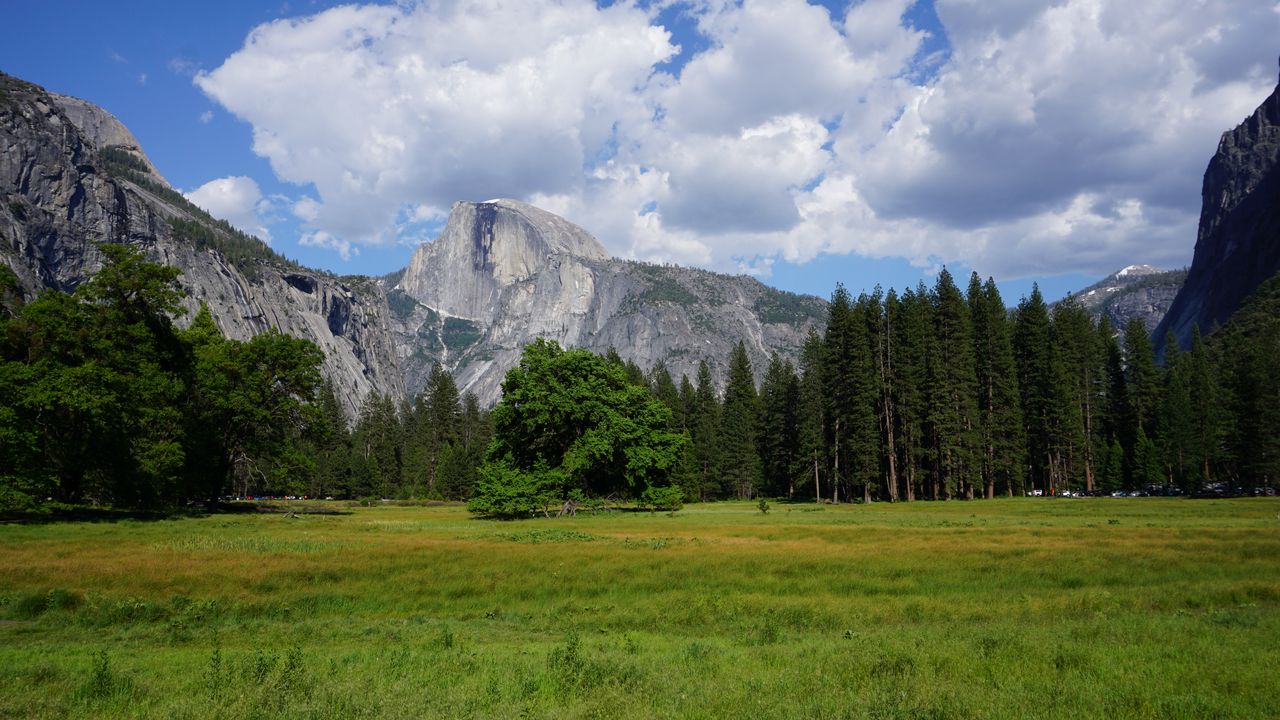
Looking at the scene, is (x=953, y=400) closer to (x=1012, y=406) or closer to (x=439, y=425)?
(x=1012, y=406)

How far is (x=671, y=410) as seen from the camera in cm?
7050

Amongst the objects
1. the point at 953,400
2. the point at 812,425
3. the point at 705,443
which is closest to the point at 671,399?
the point at 705,443

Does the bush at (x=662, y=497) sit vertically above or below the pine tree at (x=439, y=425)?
below

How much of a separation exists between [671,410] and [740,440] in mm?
31751

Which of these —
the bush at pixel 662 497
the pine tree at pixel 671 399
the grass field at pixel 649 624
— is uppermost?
the pine tree at pixel 671 399

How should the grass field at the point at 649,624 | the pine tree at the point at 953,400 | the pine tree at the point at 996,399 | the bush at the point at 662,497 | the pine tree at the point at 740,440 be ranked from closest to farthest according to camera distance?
the grass field at the point at 649,624 < the bush at the point at 662,497 < the pine tree at the point at 953,400 < the pine tree at the point at 996,399 < the pine tree at the point at 740,440

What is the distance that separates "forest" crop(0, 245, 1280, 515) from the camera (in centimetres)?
4103

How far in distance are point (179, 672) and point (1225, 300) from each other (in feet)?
811

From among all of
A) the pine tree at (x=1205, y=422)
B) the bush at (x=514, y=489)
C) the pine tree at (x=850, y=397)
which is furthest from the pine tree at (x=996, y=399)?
the bush at (x=514, y=489)

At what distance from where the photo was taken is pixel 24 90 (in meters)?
191

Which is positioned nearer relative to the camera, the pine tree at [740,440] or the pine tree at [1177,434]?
the pine tree at [1177,434]

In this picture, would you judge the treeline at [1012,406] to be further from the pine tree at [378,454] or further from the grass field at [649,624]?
the pine tree at [378,454]

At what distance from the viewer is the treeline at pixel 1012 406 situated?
64.9 meters

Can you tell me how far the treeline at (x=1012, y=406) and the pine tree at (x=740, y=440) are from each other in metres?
14.2
